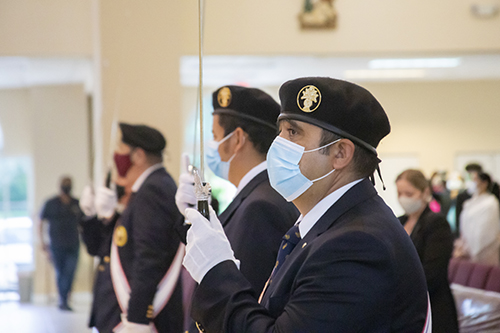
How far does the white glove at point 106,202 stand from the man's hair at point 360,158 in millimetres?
2019

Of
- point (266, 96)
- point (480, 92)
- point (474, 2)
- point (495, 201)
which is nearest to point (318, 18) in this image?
point (474, 2)

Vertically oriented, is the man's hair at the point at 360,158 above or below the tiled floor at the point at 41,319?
above

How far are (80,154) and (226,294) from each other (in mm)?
6908

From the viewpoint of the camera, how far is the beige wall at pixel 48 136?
756 centimetres

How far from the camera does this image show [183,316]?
7.99 ft

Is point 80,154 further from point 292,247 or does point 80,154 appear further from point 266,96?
point 292,247

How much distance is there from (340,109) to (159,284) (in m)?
1.49

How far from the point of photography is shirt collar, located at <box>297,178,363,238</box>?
46.1 inches

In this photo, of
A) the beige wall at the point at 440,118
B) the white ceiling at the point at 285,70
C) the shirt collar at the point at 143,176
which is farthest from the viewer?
the beige wall at the point at 440,118

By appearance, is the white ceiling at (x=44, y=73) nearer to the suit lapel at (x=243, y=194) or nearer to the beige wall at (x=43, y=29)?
the beige wall at (x=43, y=29)

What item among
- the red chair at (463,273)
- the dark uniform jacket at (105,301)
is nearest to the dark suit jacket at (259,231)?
the dark uniform jacket at (105,301)

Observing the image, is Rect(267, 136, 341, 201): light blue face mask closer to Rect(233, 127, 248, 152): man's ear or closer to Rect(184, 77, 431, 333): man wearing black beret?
Rect(184, 77, 431, 333): man wearing black beret

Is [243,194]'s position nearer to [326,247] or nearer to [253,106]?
[253,106]

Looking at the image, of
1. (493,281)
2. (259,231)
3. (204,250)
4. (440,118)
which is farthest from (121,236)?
(440,118)
